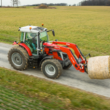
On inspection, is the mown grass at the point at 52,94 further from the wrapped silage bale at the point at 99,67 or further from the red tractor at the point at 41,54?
the wrapped silage bale at the point at 99,67

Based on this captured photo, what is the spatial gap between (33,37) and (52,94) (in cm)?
341

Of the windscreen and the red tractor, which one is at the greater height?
the windscreen

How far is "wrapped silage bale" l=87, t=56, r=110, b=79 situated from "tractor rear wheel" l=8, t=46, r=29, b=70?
3403 mm

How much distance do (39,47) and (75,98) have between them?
346cm

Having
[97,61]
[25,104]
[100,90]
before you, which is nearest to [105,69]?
[97,61]

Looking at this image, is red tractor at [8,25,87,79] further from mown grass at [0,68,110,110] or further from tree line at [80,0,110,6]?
tree line at [80,0,110,6]

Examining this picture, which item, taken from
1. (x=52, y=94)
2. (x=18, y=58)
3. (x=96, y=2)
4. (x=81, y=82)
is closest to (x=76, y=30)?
(x=18, y=58)

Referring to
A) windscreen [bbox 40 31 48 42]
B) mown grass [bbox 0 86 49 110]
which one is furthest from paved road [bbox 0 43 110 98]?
mown grass [bbox 0 86 49 110]

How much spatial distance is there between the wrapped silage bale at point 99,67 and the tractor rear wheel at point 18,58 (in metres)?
3.40

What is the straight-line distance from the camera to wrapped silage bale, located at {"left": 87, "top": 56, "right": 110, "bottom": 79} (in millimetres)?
6691

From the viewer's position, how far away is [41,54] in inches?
340

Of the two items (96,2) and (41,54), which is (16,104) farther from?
(96,2)

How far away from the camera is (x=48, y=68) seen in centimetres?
816

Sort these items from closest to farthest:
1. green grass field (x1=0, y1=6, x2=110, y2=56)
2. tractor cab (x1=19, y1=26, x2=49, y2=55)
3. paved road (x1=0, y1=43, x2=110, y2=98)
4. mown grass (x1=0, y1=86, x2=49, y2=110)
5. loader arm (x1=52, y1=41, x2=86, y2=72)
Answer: mown grass (x1=0, y1=86, x2=49, y2=110)
paved road (x1=0, y1=43, x2=110, y2=98)
loader arm (x1=52, y1=41, x2=86, y2=72)
tractor cab (x1=19, y1=26, x2=49, y2=55)
green grass field (x1=0, y1=6, x2=110, y2=56)
